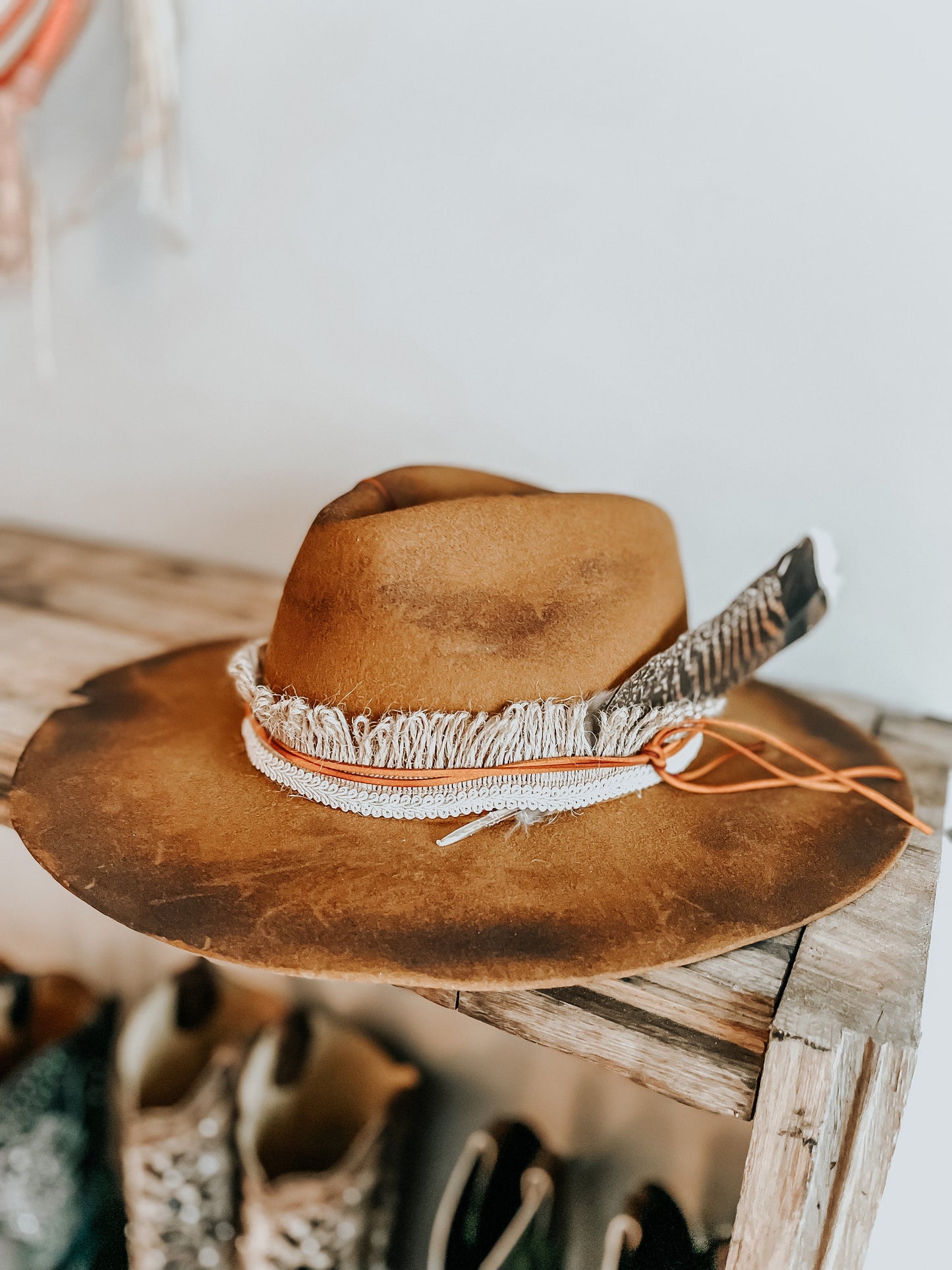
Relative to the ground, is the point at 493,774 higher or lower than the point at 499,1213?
higher

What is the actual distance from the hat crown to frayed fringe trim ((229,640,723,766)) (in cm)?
1

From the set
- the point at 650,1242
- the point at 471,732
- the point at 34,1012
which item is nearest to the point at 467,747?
the point at 471,732

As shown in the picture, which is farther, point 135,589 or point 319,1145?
point 135,589

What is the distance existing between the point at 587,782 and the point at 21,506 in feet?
3.85

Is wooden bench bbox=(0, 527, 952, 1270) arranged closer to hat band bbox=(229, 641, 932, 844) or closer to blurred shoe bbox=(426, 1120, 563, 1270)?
hat band bbox=(229, 641, 932, 844)

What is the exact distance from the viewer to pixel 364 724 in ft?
2.15

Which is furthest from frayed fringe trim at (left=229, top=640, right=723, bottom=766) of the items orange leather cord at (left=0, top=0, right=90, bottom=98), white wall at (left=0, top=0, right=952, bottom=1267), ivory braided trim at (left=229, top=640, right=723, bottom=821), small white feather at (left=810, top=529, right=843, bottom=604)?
orange leather cord at (left=0, top=0, right=90, bottom=98)

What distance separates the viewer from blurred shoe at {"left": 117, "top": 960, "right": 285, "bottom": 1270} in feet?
2.95

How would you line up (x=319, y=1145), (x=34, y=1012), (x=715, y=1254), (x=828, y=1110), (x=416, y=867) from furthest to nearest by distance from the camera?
(x=34, y=1012)
(x=319, y=1145)
(x=715, y=1254)
(x=416, y=867)
(x=828, y=1110)

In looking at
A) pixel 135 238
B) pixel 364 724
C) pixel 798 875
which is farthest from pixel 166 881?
pixel 135 238

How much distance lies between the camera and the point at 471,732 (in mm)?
650

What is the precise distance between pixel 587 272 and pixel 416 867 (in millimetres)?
702

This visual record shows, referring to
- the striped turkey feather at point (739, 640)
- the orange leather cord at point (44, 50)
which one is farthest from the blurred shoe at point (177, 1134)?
the orange leather cord at point (44, 50)

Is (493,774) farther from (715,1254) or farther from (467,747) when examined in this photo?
(715,1254)
